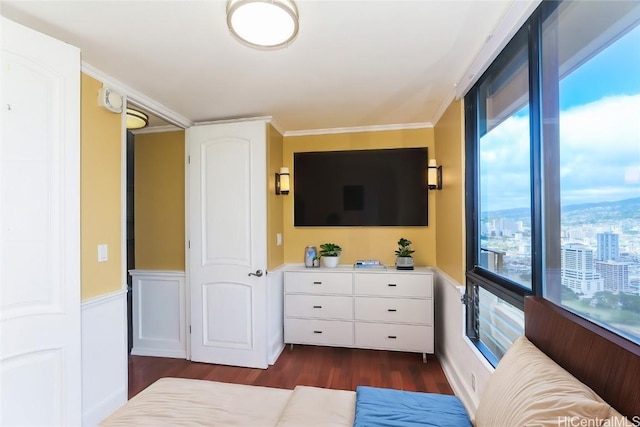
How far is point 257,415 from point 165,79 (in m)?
2.27

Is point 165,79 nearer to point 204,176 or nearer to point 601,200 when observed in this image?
point 204,176

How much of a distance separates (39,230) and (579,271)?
2580mm

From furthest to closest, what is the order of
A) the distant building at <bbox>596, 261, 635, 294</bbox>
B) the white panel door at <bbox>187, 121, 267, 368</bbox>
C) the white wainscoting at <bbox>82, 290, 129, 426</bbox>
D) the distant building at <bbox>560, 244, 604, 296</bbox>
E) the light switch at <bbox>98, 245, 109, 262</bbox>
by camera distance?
1. the white panel door at <bbox>187, 121, 267, 368</bbox>
2. the light switch at <bbox>98, 245, 109, 262</bbox>
3. the white wainscoting at <bbox>82, 290, 129, 426</bbox>
4. the distant building at <bbox>560, 244, 604, 296</bbox>
5. the distant building at <bbox>596, 261, 635, 294</bbox>

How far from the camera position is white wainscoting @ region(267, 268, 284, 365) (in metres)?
2.79

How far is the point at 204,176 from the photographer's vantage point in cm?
285

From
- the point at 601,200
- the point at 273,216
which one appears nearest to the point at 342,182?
the point at 273,216

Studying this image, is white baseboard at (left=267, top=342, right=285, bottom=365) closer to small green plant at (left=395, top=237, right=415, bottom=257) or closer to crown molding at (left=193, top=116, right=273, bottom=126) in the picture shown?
small green plant at (left=395, top=237, right=415, bottom=257)

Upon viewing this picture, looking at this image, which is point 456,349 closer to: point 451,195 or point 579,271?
point 451,195

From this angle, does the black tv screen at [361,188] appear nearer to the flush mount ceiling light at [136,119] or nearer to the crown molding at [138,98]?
the crown molding at [138,98]

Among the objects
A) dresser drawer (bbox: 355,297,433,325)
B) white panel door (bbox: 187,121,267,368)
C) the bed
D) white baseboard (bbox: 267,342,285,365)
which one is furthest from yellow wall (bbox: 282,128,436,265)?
the bed

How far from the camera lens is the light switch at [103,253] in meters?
1.92

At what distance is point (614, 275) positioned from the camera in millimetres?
939

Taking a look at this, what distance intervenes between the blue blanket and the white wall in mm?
613

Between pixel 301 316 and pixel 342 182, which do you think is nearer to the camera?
pixel 301 316
